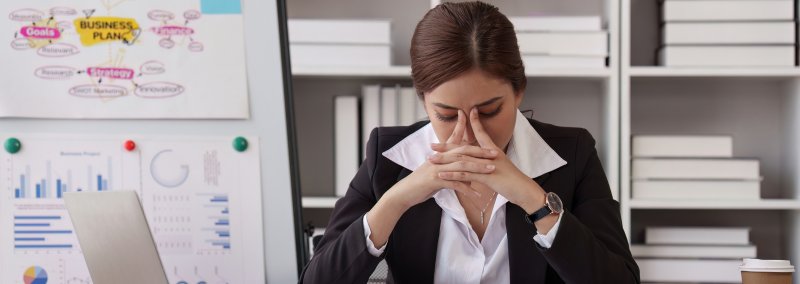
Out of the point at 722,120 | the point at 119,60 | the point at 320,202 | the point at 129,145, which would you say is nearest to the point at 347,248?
the point at 129,145

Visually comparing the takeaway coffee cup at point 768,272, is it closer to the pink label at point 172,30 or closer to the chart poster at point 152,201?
the chart poster at point 152,201

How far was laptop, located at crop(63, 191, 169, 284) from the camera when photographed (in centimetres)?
Result: 83

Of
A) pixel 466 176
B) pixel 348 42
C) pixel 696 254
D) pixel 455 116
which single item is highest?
pixel 348 42

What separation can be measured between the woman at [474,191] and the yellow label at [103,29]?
555 millimetres

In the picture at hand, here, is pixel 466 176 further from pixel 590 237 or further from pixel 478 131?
pixel 590 237

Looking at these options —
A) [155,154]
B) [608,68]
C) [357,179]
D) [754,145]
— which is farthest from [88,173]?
[754,145]

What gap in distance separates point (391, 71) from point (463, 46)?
0.69 m

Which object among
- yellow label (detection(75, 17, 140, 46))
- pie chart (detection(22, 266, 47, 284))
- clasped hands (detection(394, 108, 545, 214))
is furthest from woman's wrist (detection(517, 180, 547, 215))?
pie chart (detection(22, 266, 47, 284))

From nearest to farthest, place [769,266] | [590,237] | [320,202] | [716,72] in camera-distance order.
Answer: [769,266] < [590,237] < [716,72] < [320,202]

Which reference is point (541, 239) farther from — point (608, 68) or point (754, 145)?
point (754, 145)

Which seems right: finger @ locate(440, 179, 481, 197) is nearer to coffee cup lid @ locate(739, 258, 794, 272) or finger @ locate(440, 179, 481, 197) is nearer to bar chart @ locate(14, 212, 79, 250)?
coffee cup lid @ locate(739, 258, 794, 272)

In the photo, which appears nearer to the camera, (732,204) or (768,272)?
(768,272)

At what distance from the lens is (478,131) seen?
0.87 m

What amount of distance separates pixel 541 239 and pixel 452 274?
0.22 m
